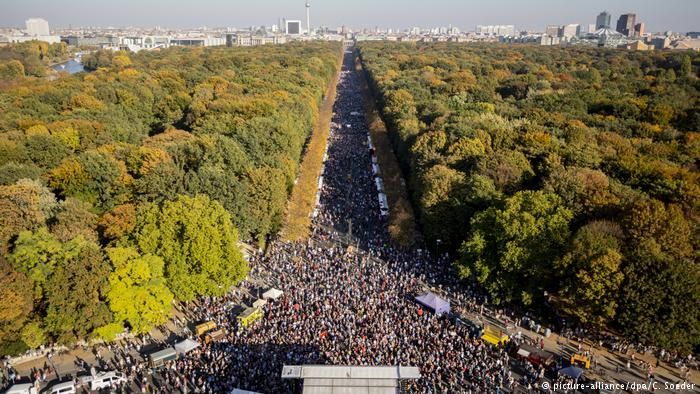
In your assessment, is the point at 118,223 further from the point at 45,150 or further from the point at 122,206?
the point at 45,150

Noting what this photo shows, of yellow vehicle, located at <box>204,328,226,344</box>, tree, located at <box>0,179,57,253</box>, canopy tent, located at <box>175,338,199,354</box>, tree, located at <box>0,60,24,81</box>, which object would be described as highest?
tree, located at <box>0,60,24,81</box>

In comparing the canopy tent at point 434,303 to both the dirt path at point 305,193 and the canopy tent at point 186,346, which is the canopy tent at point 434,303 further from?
the dirt path at point 305,193

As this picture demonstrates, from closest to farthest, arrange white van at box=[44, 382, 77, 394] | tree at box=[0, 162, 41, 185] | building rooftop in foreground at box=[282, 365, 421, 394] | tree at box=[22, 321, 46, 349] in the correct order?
building rooftop in foreground at box=[282, 365, 421, 394], white van at box=[44, 382, 77, 394], tree at box=[22, 321, 46, 349], tree at box=[0, 162, 41, 185]

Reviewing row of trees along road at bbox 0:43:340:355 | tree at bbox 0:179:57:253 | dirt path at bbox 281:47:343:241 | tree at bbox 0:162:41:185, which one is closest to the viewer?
row of trees along road at bbox 0:43:340:355

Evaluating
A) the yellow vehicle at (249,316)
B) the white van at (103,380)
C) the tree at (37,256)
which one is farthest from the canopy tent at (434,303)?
the tree at (37,256)

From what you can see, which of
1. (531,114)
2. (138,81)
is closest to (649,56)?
(531,114)

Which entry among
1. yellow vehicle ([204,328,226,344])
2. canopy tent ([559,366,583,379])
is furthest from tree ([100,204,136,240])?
canopy tent ([559,366,583,379])

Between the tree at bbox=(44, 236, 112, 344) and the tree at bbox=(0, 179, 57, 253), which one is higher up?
the tree at bbox=(0, 179, 57, 253)

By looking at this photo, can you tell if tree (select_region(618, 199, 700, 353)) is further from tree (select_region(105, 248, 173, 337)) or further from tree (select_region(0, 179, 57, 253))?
tree (select_region(0, 179, 57, 253))
